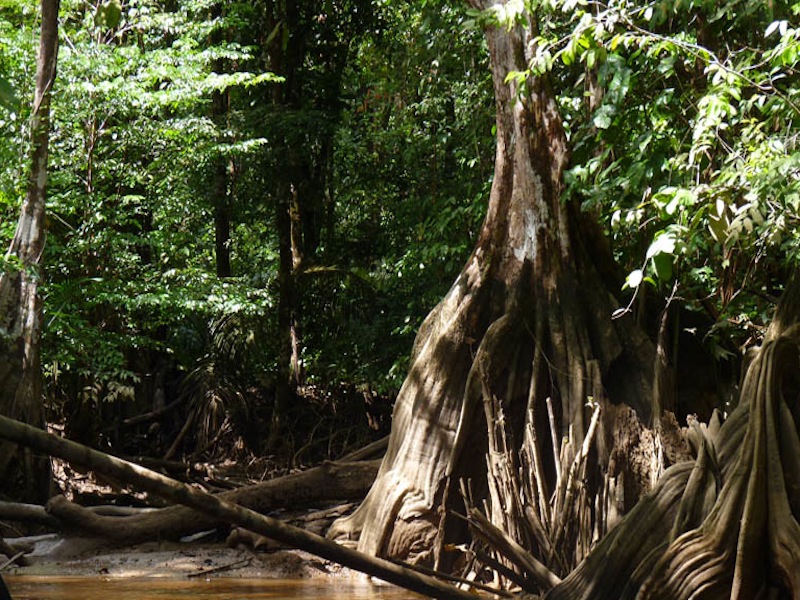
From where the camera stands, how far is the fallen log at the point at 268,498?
970 centimetres

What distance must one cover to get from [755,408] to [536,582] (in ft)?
6.36

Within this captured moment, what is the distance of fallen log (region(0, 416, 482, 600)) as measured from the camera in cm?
369

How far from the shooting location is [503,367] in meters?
8.84

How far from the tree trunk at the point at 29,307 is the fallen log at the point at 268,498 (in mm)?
1325

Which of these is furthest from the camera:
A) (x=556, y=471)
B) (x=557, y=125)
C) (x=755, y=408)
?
(x=557, y=125)

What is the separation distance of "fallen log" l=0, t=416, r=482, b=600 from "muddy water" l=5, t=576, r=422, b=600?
10.9ft

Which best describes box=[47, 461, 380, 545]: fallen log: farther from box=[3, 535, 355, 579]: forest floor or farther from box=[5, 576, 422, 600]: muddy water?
box=[5, 576, 422, 600]: muddy water

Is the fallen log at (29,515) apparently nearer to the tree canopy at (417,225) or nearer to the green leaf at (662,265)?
the tree canopy at (417,225)

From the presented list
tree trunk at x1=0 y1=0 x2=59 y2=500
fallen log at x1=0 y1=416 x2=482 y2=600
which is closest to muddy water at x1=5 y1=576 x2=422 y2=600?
tree trunk at x1=0 y1=0 x2=59 y2=500

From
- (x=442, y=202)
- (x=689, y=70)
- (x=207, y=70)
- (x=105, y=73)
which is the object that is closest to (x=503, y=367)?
(x=689, y=70)

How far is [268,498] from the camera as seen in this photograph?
1038cm

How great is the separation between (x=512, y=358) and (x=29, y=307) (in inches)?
203

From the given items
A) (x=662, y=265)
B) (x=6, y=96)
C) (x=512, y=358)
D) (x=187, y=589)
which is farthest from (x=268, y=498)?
(x=6, y=96)

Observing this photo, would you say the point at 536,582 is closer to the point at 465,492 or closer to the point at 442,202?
the point at 465,492
